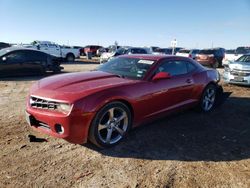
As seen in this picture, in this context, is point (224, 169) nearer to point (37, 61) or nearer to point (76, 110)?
point (76, 110)

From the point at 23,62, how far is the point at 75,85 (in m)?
9.22

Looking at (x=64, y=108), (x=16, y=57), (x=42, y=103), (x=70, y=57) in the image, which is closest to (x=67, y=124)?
(x=64, y=108)

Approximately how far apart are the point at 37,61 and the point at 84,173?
416 inches

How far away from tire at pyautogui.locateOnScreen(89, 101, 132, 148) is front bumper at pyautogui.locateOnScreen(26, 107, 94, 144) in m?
0.15

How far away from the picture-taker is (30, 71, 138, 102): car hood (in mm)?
4020

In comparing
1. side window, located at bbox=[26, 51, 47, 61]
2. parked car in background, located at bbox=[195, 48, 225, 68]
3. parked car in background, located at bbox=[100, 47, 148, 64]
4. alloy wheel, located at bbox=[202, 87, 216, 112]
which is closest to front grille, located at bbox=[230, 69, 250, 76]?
alloy wheel, located at bbox=[202, 87, 216, 112]

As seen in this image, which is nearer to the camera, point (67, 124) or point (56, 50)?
point (67, 124)

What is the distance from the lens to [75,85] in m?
4.39

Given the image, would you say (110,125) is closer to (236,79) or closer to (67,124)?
(67,124)

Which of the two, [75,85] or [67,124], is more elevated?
[75,85]

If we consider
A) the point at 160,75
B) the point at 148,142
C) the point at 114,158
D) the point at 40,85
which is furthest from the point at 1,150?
the point at 160,75

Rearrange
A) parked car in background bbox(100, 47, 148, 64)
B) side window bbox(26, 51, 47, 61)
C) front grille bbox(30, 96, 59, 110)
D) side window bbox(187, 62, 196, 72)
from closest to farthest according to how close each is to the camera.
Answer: front grille bbox(30, 96, 59, 110), side window bbox(187, 62, 196, 72), side window bbox(26, 51, 47, 61), parked car in background bbox(100, 47, 148, 64)

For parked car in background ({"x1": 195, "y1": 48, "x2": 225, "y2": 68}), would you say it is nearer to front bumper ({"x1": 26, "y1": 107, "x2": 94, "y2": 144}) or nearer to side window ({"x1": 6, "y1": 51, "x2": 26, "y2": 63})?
side window ({"x1": 6, "y1": 51, "x2": 26, "y2": 63})

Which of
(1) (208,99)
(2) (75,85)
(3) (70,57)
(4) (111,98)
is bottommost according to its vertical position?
(1) (208,99)
